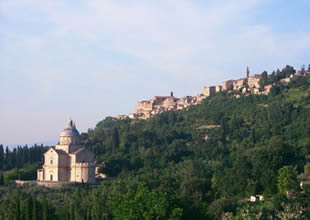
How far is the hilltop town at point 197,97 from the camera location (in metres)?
105

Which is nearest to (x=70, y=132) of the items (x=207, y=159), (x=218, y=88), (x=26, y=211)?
(x=207, y=159)

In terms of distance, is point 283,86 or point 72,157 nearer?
point 72,157

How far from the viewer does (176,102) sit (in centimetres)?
12812

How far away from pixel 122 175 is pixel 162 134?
79.3 ft

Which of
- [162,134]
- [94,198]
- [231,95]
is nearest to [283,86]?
[231,95]

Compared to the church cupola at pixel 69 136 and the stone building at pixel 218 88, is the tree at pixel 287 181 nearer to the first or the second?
the church cupola at pixel 69 136

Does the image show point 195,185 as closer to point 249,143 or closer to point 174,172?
point 174,172

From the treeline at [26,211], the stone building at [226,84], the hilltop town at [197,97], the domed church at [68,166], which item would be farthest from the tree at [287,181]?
the stone building at [226,84]

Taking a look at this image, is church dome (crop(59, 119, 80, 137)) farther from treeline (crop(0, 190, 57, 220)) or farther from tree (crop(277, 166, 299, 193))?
tree (crop(277, 166, 299, 193))

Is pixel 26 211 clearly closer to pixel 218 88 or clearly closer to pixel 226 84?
pixel 226 84

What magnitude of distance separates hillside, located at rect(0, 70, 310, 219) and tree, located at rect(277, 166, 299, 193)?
54cm

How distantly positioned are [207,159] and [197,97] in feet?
172

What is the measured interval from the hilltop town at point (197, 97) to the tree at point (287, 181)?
Answer: 167 feet

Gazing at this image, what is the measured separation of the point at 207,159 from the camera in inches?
2832
